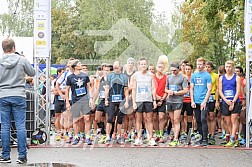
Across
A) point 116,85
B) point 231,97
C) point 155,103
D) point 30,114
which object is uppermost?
point 116,85

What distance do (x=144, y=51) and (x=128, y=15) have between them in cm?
1158

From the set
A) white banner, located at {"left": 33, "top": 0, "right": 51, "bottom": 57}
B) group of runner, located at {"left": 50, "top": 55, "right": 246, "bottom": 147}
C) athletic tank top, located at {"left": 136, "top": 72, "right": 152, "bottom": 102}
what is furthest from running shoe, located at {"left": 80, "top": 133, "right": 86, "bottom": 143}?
white banner, located at {"left": 33, "top": 0, "right": 51, "bottom": 57}

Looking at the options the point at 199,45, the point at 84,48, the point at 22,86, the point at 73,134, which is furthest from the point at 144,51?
the point at 22,86

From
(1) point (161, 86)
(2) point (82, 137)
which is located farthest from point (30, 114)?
→ (1) point (161, 86)

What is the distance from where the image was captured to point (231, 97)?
13352 mm

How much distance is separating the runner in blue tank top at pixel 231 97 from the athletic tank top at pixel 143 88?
5.07ft

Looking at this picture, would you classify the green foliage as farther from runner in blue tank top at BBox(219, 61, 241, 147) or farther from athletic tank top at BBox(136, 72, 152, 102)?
athletic tank top at BBox(136, 72, 152, 102)

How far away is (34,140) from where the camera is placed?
13211 millimetres

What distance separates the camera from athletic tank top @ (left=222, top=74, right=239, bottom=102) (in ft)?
43.7

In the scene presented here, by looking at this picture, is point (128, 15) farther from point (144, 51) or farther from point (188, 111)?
point (188, 111)

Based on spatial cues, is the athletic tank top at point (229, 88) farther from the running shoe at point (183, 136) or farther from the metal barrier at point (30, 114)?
the metal barrier at point (30, 114)

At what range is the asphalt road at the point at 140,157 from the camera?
10.0 meters

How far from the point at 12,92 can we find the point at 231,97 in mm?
5416

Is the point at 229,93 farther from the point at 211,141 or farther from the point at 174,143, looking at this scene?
the point at 174,143
